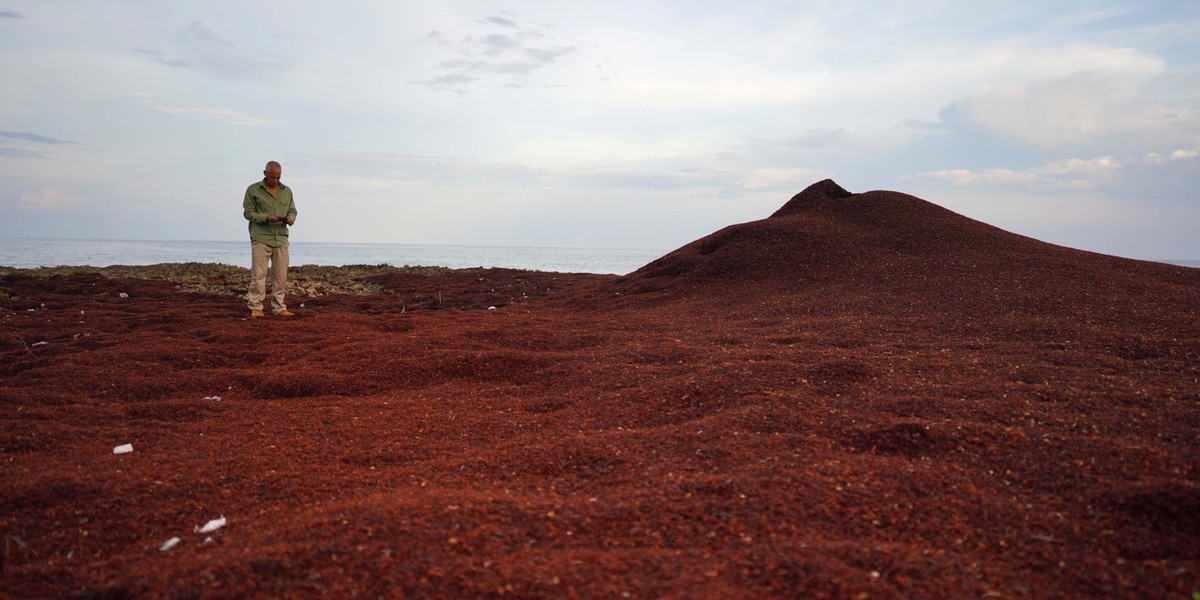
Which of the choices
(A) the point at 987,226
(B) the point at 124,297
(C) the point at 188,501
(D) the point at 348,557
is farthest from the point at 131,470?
(A) the point at 987,226

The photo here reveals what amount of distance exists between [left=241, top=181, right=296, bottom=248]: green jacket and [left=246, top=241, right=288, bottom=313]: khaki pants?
124 millimetres

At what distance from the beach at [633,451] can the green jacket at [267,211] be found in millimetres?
1379

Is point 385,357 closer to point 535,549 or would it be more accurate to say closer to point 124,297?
point 535,549

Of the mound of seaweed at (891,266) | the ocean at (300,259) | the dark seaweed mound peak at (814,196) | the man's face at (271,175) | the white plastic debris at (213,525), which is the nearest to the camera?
the white plastic debris at (213,525)

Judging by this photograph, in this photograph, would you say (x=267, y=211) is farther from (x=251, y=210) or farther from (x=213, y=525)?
(x=213, y=525)

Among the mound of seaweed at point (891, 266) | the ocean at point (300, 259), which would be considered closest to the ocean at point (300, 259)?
the ocean at point (300, 259)

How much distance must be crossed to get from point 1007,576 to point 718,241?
424 inches

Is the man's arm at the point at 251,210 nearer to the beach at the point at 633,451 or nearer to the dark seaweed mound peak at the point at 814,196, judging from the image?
the beach at the point at 633,451

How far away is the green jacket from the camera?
370 inches

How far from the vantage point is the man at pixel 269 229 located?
9.39 metres

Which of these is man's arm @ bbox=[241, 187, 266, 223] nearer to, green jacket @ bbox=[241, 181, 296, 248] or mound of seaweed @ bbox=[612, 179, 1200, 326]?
green jacket @ bbox=[241, 181, 296, 248]

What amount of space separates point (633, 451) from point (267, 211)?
7.71m

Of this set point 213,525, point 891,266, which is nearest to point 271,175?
point 213,525

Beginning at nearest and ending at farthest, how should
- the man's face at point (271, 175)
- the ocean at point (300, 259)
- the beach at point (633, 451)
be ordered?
the beach at point (633, 451) < the man's face at point (271, 175) < the ocean at point (300, 259)
